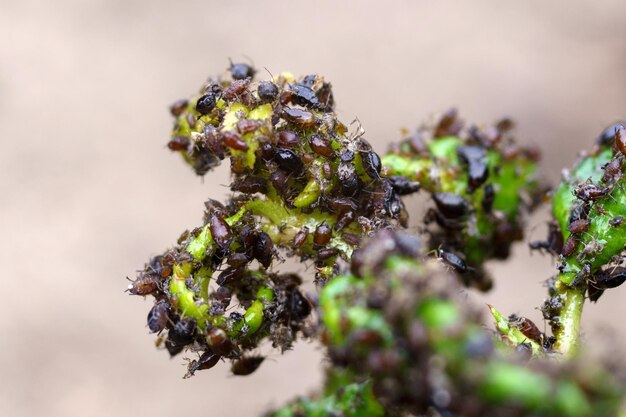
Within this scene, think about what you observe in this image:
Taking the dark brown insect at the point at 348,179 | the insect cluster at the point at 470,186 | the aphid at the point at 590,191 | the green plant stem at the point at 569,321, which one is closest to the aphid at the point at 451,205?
the insect cluster at the point at 470,186

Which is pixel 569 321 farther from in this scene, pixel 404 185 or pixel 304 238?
pixel 304 238

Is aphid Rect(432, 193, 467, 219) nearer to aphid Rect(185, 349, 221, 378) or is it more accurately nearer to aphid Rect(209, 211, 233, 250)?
aphid Rect(209, 211, 233, 250)

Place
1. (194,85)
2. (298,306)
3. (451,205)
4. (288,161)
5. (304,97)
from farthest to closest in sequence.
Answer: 1. (194,85)
2. (451,205)
3. (298,306)
4. (304,97)
5. (288,161)

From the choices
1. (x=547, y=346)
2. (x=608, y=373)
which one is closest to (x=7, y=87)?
(x=547, y=346)

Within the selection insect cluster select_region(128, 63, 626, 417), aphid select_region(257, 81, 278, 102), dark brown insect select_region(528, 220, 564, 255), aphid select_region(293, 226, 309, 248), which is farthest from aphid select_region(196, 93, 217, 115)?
dark brown insect select_region(528, 220, 564, 255)

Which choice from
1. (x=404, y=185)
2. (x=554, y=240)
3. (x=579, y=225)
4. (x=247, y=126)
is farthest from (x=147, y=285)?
(x=554, y=240)
